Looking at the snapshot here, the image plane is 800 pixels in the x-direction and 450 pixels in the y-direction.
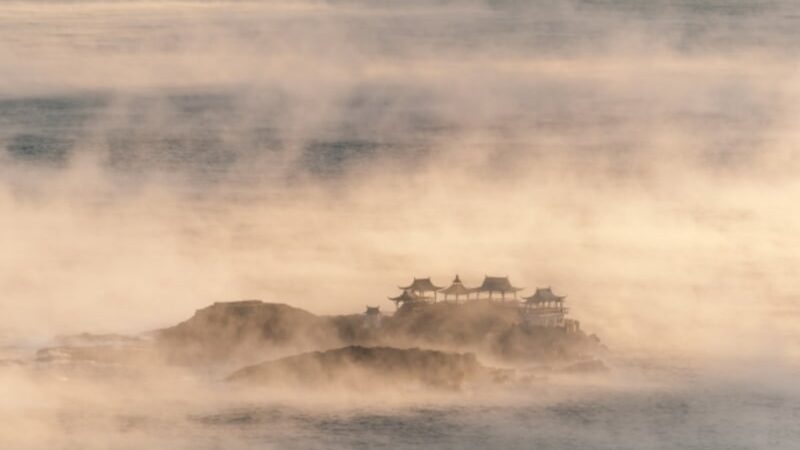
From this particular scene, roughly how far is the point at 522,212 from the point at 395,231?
12.5m

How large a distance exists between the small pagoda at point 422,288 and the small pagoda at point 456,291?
0.48m

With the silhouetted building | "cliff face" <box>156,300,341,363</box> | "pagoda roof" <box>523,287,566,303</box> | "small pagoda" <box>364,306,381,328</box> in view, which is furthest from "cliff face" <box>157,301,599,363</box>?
"pagoda roof" <box>523,287,566,303</box>

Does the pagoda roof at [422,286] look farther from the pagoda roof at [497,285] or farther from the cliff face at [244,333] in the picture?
the cliff face at [244,333]

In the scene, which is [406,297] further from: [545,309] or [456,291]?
[545,309]

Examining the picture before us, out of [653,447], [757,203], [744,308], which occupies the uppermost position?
[757,203]

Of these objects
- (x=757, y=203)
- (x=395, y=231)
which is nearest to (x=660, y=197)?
(x=757, y=203)

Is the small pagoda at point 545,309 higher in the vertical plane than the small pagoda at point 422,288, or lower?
lower

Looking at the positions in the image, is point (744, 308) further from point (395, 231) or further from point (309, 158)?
point (309, 158)

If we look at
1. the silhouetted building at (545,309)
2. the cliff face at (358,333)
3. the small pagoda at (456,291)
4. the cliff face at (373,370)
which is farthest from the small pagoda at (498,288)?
the cliff face at (373,370)

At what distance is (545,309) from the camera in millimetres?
127750

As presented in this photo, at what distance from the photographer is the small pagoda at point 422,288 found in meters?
130

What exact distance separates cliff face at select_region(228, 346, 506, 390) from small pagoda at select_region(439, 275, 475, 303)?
7321mm

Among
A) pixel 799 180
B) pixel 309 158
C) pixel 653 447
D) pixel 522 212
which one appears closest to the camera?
pixel 653 447

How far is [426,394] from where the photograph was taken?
11956cm
